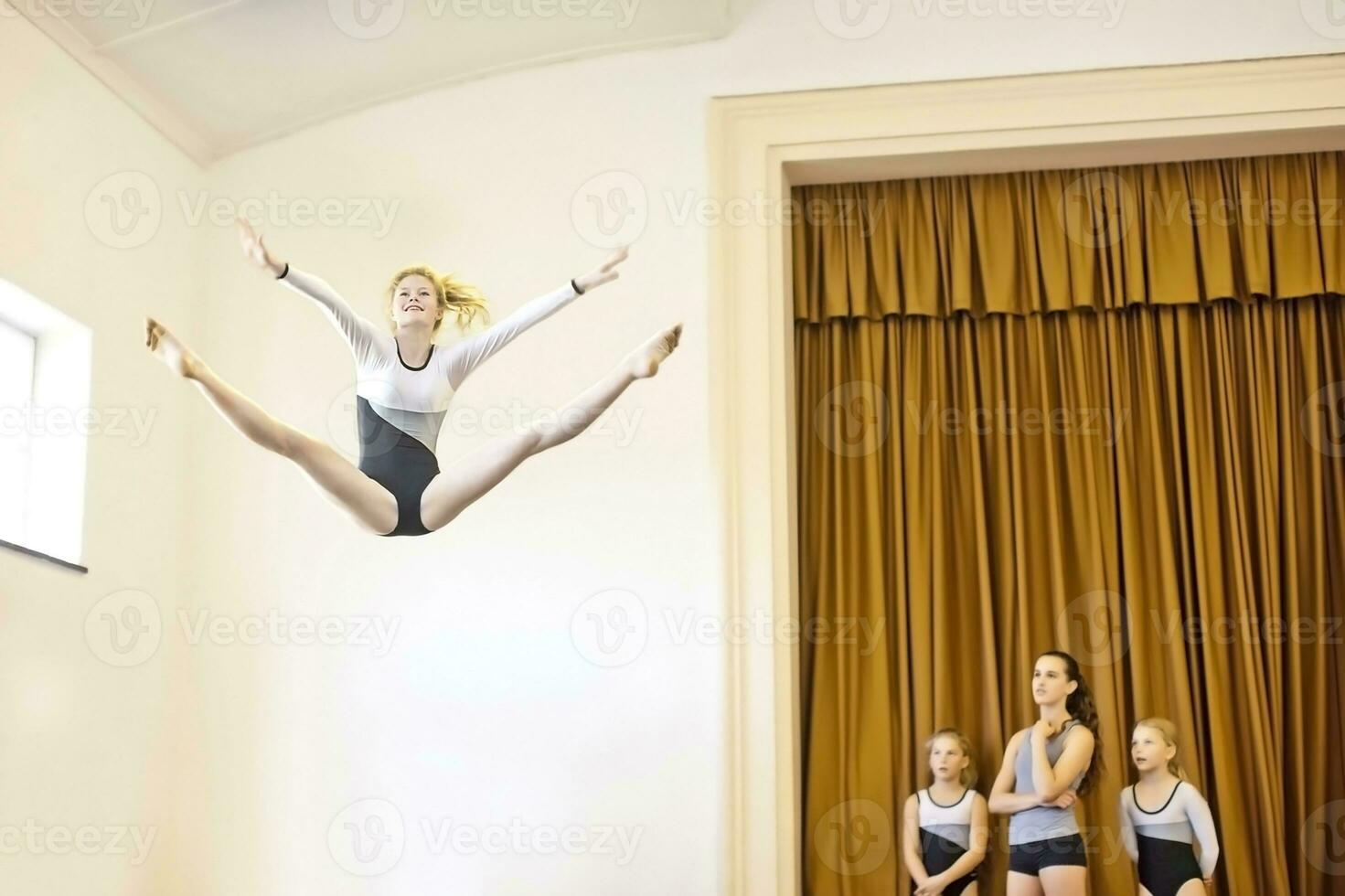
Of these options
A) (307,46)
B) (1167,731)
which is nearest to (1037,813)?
(1167,731)

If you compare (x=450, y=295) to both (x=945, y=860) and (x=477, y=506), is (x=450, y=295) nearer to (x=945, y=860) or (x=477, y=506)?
(x=477, y=506)

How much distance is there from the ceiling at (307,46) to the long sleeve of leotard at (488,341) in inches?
64.4

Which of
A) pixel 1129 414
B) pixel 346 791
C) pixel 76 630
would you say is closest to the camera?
pixel 76 630

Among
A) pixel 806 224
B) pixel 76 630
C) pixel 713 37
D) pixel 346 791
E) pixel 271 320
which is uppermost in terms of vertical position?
pixel 713 37

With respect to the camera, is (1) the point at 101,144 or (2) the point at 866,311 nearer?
(1) the point at 101,144

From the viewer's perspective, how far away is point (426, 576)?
5.40 meters

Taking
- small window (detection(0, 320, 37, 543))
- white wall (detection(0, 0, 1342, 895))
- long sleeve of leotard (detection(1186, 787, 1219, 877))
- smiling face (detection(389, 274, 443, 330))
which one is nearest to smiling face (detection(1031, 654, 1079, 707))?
long sleeve of leotard (detection(1186, 787, 1219, 877))

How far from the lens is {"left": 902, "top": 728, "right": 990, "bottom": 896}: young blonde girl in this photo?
5.01m

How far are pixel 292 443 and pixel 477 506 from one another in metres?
1.76

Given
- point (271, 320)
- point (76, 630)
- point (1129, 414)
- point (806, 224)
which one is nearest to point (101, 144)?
point (271, 320)

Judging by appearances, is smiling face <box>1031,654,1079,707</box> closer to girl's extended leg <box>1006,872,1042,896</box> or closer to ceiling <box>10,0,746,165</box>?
girl's extended leg <box>1006,872,1042,896</box>

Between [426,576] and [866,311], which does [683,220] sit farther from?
[426,576]

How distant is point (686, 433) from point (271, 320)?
1596mm

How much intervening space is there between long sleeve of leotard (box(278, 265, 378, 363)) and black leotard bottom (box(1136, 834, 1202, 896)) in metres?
2.82
